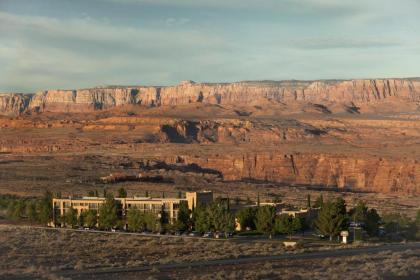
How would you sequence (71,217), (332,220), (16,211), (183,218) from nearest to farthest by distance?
(332,220) → (183,218) → (71,217) → (16,211)

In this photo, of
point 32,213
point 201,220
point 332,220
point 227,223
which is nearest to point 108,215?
point 201,220

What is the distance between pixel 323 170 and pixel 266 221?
90142mm

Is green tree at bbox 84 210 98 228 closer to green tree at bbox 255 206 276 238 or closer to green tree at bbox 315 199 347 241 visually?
green tree at bbox 255 206 276 238

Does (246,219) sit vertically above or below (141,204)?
below

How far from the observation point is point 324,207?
74.4 m

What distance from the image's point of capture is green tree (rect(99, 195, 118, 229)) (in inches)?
→ 3135

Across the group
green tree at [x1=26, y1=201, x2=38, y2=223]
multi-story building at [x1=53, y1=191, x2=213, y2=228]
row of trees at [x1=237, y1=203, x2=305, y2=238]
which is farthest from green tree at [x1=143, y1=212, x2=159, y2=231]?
green tree at [x1=26, y1=201, x2=38, y2=223]

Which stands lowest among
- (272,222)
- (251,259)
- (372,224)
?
(251,259)

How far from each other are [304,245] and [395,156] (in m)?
101

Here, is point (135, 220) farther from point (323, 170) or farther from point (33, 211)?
point (323, 170)

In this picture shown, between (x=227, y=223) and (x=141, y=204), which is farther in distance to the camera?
(x=141, y=204)

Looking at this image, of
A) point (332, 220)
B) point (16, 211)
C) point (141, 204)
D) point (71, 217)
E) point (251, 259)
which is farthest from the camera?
point (16, 211)

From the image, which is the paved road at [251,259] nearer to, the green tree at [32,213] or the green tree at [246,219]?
the green tree at [246,219]

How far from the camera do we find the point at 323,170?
16362cm
